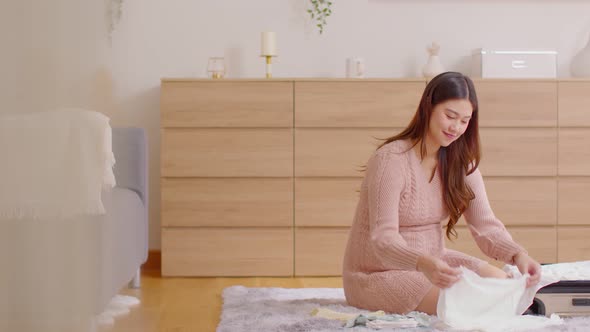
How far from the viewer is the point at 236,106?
4016 mm

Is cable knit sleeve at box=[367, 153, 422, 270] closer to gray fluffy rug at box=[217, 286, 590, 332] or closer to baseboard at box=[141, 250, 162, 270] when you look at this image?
gray fluffy rug at box=[217, 286, 590, 332]

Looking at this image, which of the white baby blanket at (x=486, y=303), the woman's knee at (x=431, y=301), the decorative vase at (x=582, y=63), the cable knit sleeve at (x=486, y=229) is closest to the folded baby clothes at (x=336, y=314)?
the woman's knee at (x=431, y=301)

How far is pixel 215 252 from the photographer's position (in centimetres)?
404

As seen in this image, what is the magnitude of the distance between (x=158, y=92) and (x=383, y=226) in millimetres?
2350

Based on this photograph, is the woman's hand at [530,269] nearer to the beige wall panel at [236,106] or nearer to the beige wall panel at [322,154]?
the beige wall panel at [322,154]

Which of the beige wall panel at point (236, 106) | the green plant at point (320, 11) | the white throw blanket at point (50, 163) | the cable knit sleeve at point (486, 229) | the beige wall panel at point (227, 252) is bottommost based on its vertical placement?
the beige wall panel at point (227, 252)

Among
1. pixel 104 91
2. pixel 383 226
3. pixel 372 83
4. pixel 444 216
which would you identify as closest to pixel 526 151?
pixel 372 83

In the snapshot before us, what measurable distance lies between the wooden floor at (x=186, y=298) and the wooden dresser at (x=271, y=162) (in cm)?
13

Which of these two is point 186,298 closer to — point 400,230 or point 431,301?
point 400,230

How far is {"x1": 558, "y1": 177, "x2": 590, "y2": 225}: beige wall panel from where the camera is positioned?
409cm

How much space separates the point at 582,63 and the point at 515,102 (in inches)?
19.9

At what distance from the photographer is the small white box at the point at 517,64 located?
13.7 feet

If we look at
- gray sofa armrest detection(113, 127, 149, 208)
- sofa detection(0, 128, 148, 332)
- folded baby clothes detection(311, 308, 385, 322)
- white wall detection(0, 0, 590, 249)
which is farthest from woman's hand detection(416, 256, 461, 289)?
white wall detection(0, 0, 590, 249)

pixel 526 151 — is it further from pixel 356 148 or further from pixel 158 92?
pixel 158 92
